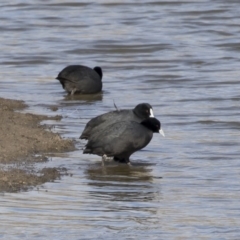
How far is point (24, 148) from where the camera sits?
10070 mm

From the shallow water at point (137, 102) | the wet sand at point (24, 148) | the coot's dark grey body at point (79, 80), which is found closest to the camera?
the shallow water at point (137, 102)

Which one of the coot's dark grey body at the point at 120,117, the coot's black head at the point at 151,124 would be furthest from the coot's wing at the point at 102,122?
the coot's black head at the point at 151,124

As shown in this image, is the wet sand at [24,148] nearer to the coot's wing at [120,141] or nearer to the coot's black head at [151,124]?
the coot's wing at [120,141]

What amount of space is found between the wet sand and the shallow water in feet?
0.63

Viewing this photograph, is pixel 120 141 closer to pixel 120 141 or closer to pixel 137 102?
pixel 120 141

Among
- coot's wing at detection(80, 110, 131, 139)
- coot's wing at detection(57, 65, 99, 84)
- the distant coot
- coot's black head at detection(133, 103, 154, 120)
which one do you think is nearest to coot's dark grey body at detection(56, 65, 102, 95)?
coot's wing at detection(57, 65, 99, 84)

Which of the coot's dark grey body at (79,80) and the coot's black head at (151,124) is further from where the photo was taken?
the coot's dark grey body at (79,80)

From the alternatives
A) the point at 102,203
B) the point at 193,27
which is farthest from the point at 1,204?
the point at 193,27

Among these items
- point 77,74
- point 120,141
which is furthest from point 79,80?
point 120,141

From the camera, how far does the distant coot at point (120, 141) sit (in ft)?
32.5

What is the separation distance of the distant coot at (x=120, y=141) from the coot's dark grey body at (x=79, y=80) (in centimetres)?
557

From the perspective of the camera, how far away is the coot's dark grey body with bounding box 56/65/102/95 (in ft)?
51.1

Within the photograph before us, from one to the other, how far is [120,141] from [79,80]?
19.1 ft

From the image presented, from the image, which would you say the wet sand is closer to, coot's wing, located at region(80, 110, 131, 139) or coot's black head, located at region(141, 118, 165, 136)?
coot's wing, located at region(80, 110, 131, 139)
